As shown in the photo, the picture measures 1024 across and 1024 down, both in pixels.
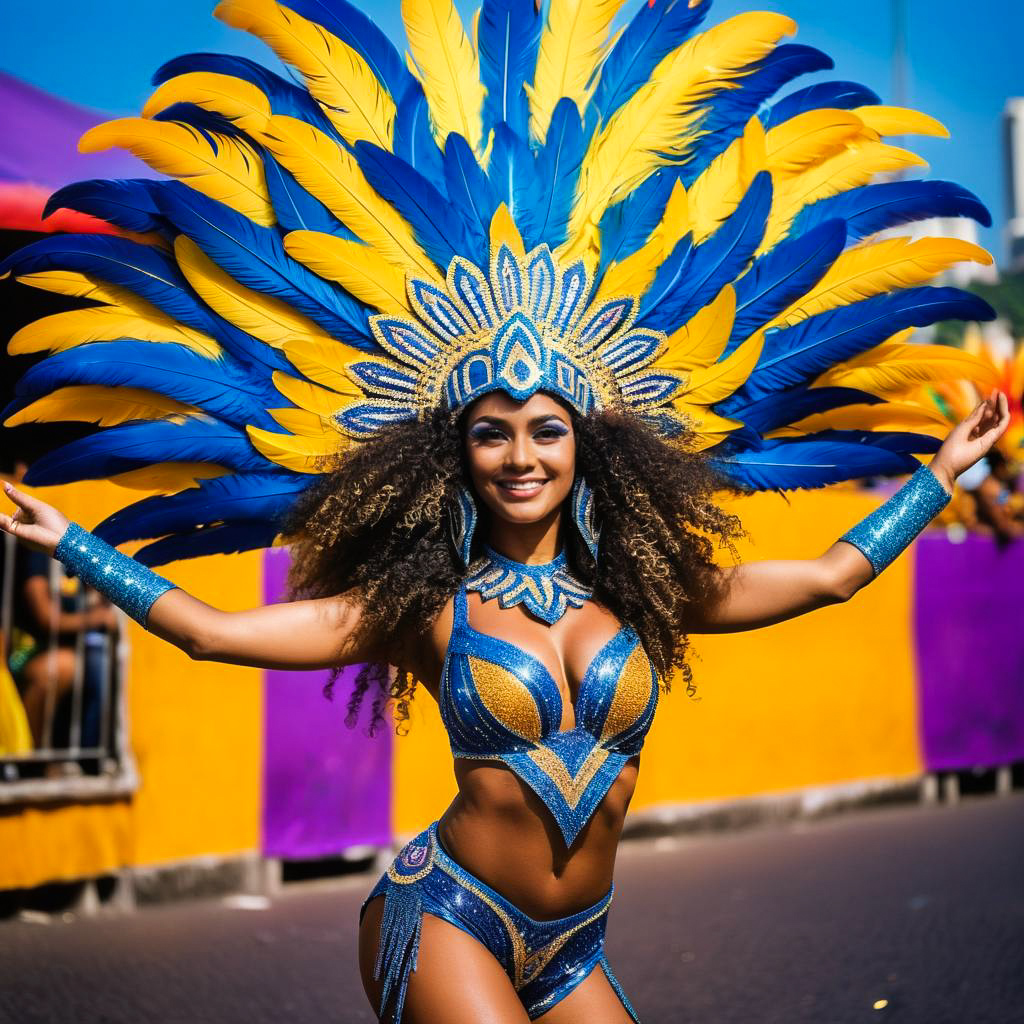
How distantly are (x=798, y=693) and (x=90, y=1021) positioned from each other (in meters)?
5.89

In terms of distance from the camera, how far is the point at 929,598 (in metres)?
11.1

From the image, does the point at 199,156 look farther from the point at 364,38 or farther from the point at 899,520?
the point at 899,520

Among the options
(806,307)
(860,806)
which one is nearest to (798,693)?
(860,806)

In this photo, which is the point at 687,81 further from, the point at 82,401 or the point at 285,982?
the point at 285,982

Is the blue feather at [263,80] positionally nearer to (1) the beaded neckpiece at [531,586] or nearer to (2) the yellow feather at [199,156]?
(2) the yellow feather at [199,156]


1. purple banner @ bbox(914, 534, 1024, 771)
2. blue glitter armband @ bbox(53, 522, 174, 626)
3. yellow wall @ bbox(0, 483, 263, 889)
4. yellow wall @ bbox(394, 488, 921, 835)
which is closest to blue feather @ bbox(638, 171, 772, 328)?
blue glitter armband @ bbox(53, 522, 174, 626)

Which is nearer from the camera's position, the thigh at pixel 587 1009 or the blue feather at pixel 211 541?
the thigh at pixel 587 1009

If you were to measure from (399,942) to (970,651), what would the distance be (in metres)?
9.16

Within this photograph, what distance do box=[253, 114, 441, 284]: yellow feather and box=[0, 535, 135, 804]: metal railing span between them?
3.73m

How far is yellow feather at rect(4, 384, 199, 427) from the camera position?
341cm

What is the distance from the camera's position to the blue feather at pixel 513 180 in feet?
11.8

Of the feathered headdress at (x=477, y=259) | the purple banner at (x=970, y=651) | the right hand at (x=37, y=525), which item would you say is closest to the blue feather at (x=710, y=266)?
the feathered headdress at (x=477, y=259)

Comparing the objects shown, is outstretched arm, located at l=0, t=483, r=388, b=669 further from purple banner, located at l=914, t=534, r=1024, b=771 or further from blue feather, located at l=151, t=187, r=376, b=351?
purple banner, located at l=914, t=534, r=1024, b=771

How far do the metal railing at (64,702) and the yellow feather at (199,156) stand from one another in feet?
12.0
